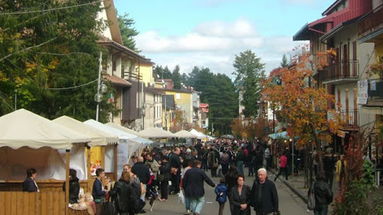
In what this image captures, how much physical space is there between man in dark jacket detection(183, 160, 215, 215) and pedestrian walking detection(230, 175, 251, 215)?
3571mm

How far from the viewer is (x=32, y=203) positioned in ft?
49.1

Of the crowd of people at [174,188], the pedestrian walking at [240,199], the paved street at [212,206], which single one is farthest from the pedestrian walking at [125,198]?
the paved street at [212,206]

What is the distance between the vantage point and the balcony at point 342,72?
134 ft

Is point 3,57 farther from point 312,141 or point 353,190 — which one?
point 312,141

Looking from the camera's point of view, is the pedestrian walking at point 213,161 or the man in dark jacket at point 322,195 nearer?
the man in dark jacket at point 322,195

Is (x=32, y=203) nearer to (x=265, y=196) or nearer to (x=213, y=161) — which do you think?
(x=265, y=196)

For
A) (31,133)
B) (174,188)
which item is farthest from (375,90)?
(31,133)

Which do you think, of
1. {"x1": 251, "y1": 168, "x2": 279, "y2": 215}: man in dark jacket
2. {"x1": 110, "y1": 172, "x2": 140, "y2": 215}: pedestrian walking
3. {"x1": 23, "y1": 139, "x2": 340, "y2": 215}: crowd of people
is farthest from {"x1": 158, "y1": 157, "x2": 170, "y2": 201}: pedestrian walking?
{"x1": 251, "y1": 168, "x2": 279, "y2": 215}: man in dark jacket

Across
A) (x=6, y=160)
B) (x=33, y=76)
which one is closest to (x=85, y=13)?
(x=33, y=76)

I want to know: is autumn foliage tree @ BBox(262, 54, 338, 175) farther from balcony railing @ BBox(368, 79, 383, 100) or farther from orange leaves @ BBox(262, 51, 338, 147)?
balcony railing @ BBox(368, 79, 383, 100)

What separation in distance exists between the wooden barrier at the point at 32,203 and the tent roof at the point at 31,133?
1054 millimetres

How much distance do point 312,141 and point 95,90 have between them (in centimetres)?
1163

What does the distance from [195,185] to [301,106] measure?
466 inches

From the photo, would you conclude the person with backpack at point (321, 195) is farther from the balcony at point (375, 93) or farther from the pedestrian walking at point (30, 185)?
the balcony at point (375, 93)
